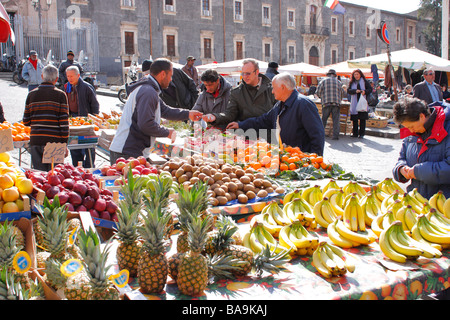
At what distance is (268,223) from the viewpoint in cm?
254

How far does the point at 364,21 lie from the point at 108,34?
32329 mm

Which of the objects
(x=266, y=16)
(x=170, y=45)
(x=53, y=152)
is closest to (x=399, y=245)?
(x=53, y=152)

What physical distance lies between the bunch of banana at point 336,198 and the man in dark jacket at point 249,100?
9.35 feet

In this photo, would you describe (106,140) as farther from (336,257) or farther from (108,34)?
(108,34)

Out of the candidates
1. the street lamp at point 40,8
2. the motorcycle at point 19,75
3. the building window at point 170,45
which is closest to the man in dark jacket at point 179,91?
the motorcycle at point 19,75

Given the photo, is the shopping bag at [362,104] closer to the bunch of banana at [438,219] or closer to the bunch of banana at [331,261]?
the bunch of banana at [438,219]

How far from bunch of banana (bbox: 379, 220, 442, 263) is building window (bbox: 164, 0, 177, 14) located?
3349cm

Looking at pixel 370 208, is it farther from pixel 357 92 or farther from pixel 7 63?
pixel 7 63

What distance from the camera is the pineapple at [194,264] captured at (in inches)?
65.9

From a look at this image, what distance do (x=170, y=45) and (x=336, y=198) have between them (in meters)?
32.8
